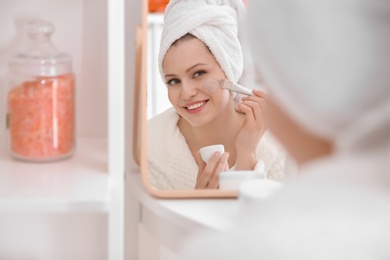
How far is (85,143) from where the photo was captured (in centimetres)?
116

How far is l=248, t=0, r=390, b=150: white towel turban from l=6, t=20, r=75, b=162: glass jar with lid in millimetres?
564

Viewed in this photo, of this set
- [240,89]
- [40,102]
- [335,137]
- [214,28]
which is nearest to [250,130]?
[240,89]

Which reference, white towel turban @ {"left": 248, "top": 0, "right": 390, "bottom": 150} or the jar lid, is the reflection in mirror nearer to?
the jar lid

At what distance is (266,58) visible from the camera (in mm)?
540

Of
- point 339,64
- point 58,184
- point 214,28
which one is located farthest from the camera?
point 214,28

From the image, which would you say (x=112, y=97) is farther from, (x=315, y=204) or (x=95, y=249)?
(x=315, y=204)

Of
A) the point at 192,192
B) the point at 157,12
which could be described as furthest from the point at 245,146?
the point at 157,12

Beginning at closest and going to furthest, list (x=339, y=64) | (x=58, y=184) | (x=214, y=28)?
(x=339, y=64) → (x=58, y=184) → (x=214, y=28)

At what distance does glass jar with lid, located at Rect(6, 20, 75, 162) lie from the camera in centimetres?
101

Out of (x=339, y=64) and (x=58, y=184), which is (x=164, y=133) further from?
(x=339, y=64)

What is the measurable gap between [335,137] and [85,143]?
0.69 m

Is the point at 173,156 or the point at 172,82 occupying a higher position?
the point at 172,82

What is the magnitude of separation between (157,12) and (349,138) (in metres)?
0.67

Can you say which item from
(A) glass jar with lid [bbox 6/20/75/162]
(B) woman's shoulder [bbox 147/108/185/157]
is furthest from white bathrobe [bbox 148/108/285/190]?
(A) glass jar with lid [bbox 6/20/75/162]
